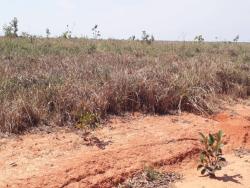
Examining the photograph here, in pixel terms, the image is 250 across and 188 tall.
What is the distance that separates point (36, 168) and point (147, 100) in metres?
2.60

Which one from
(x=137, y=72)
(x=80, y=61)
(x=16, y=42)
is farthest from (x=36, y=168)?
(x=16, y=42)

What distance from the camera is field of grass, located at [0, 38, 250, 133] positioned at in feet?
19.4

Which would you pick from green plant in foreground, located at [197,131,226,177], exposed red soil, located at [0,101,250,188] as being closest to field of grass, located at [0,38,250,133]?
exposed red soil, located at [0,101,250,188]

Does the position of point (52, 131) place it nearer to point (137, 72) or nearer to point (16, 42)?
point (137, 72)

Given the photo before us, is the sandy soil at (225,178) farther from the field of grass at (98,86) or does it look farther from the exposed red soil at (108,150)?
the field of grass at (98,86)

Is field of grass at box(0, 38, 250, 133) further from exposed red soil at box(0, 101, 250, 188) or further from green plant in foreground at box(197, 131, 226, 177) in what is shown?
green plant in foreground at box(197, 131, 226, 177)

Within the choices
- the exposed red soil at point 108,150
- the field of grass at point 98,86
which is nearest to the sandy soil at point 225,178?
the exposed red soil at point 108,150

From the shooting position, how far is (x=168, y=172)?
4.99 m

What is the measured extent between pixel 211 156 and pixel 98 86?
90.0 inches

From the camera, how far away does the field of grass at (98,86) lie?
5918mm

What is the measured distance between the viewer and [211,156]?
500 centimetres

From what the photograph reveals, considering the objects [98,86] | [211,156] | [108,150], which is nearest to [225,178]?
[211,156]

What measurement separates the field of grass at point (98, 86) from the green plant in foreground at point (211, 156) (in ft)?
5.31

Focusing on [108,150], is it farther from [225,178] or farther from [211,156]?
[225,178]
